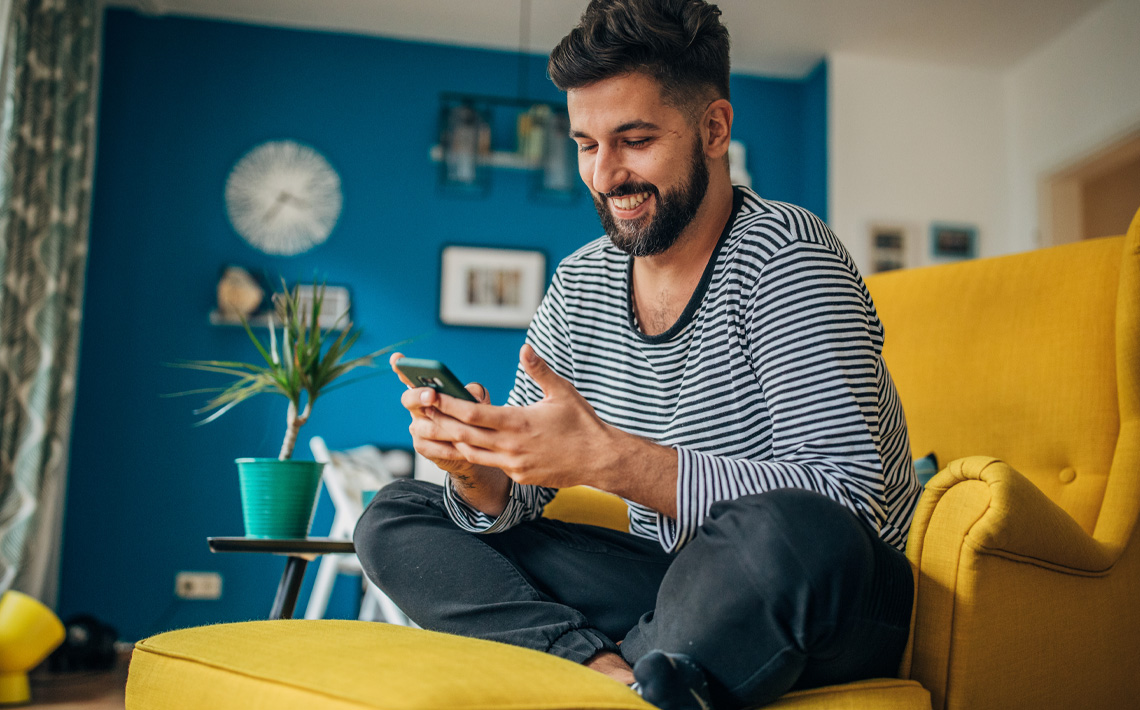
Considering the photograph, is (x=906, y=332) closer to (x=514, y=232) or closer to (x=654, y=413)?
(x=654, y=413)

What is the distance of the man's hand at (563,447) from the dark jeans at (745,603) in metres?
0.09

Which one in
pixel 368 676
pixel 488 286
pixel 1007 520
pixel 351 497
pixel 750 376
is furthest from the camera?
pixel 488 286

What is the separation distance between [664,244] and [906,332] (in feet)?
2.31

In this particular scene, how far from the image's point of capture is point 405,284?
4.24m

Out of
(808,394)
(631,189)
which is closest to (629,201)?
(631,189)

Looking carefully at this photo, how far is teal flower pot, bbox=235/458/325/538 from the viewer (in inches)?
69.4

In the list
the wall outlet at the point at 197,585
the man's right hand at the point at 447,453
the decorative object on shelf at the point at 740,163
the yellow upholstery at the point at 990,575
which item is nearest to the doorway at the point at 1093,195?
the decorative object on shelf at the point at 740,163

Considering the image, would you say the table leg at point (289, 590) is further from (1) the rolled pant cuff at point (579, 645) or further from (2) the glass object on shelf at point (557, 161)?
(2) the glass object on shelf at point (557, 161)

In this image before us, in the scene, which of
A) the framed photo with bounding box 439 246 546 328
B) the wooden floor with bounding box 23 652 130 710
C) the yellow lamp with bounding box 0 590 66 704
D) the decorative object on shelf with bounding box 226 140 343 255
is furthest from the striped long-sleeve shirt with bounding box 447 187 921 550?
the decorative object on shelf with bounding box 226 140 343 255

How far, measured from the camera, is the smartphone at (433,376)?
1.00m

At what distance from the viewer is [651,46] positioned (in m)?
1.31

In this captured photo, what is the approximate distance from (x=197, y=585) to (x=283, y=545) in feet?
8.45

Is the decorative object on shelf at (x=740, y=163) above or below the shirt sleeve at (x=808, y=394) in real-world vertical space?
above

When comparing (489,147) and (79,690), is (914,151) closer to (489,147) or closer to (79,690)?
(489,147)
